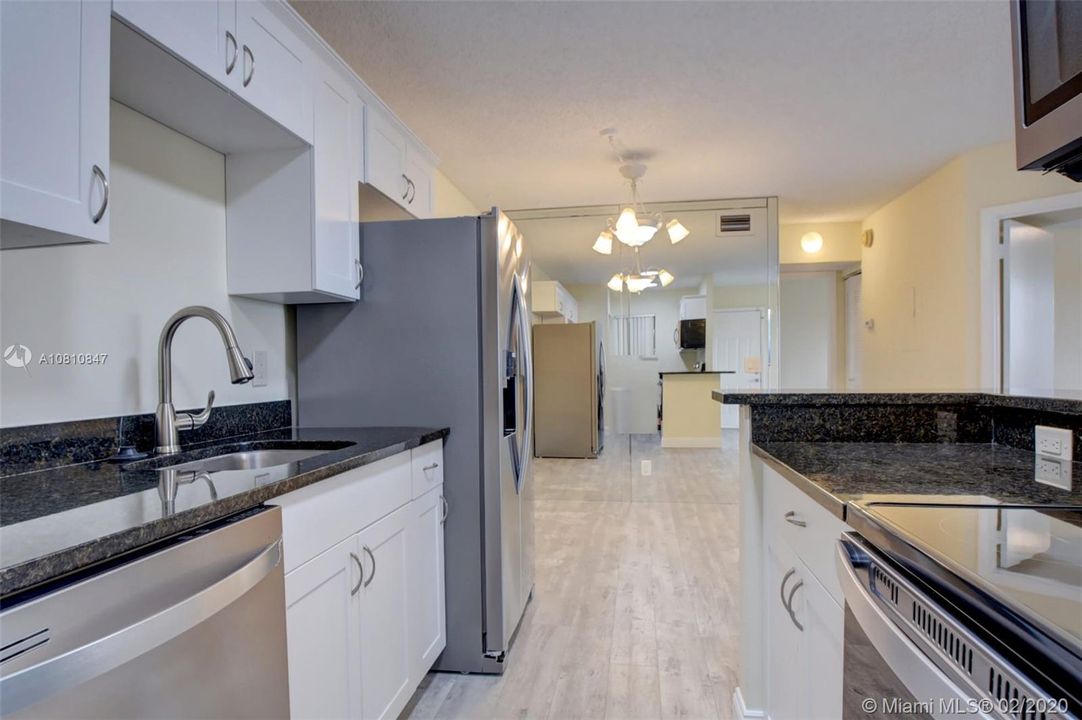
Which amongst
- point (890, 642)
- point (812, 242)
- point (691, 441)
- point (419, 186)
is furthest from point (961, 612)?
point (812, 242)

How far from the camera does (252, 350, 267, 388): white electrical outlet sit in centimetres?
195

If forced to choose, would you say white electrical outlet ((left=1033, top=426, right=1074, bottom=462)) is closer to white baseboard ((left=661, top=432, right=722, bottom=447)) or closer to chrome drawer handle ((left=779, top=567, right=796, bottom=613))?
chrome drawer handle ((left=779, top=567, right=796, bottom=613))

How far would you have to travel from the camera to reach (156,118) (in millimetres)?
1570

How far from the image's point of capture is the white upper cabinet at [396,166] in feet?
7.06

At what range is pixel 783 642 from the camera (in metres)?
1.38

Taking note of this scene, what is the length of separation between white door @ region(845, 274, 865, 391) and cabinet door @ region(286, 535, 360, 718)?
5.75 metres

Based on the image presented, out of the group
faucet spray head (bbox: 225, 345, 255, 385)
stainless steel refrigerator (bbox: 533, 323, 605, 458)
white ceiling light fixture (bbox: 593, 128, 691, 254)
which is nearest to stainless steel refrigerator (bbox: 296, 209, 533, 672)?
faucet spray head (bbox: 225, 345, 255, 385)

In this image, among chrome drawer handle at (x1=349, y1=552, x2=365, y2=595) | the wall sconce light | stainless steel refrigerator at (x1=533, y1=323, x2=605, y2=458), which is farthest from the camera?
stainless steel refrigerator at (x1=533, y1=323, x2=605, y2=458)

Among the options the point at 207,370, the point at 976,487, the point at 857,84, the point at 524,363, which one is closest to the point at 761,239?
the point at 857,84

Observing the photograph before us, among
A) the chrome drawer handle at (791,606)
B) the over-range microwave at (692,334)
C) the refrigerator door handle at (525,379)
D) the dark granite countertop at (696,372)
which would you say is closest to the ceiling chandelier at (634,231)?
the over-range microwave at (692,334)

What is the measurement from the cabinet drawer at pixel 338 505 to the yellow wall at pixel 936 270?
130 inches

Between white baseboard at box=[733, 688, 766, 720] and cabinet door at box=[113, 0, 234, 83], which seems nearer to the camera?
cabinet door at box=[113, 0, 234, 83]

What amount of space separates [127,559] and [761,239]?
4.60 meters

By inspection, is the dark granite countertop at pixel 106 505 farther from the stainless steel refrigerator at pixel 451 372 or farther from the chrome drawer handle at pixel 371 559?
the stainless steel refrigerator at pixel 451 372
